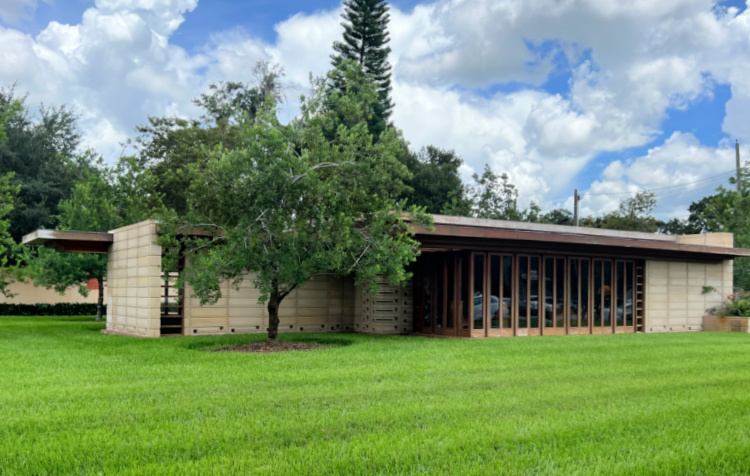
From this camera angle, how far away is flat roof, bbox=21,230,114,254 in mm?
18203

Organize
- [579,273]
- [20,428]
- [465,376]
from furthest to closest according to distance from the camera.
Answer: [579,273] → [465,376] → [20,428]

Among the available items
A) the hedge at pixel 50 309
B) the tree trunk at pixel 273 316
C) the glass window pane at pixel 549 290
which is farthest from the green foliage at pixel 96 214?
the glass window pane at pixel 549 290

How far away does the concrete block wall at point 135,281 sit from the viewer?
56.5ft

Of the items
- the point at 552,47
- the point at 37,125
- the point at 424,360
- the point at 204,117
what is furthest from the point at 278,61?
the point at 424,360

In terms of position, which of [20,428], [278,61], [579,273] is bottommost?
[20,428]

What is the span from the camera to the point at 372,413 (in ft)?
23.5

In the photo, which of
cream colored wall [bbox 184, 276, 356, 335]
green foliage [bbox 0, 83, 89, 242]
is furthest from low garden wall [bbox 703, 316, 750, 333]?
green foliage [bbox 0, 83, 89, 242]

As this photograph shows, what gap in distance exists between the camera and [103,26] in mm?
21250

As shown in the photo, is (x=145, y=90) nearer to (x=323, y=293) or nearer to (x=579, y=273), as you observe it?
(x=323, y=293)

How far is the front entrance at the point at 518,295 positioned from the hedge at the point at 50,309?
62.6ft

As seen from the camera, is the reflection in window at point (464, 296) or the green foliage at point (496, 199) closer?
the reflection in window at point (464, 296)

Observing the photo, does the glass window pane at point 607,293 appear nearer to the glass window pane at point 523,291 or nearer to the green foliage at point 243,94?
the glass window pane at point 523,291

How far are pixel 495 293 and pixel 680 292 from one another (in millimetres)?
7904

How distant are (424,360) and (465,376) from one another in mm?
2123
